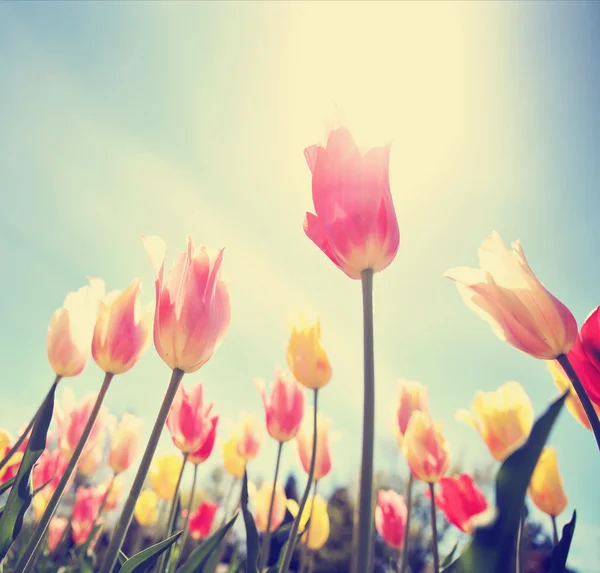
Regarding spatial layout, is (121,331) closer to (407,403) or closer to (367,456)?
(367,456)

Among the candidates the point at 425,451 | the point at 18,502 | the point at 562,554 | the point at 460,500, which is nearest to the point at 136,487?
the point at 18,502

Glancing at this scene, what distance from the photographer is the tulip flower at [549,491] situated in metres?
2.08

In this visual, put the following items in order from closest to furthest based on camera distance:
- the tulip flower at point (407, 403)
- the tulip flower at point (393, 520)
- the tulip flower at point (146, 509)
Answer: the tulip flower at point (407, 403) < the tulip flower at point (393, 520) < the tulip flower at point (146, 509)

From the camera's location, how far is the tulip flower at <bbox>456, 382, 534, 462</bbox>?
6.56 ft

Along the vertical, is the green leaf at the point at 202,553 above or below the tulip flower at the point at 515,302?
below

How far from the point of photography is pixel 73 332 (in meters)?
1.90

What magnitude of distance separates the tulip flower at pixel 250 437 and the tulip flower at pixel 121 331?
139cm

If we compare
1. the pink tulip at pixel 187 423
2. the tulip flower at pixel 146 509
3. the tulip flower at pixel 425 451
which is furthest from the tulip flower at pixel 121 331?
the tulip flower at pixel 146 509

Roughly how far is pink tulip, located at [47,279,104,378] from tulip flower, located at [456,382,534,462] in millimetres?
1796

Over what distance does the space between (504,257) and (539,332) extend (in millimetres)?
213

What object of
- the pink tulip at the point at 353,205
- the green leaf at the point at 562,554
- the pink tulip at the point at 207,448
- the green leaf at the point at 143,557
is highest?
the pink tulip at the point at 353,205

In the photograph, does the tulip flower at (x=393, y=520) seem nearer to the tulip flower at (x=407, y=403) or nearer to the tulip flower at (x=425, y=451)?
the tulip flower at (x=407, y=403)

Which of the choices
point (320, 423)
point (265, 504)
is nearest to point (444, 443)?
point (320, 423)

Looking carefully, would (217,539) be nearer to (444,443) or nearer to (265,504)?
(444,443)
